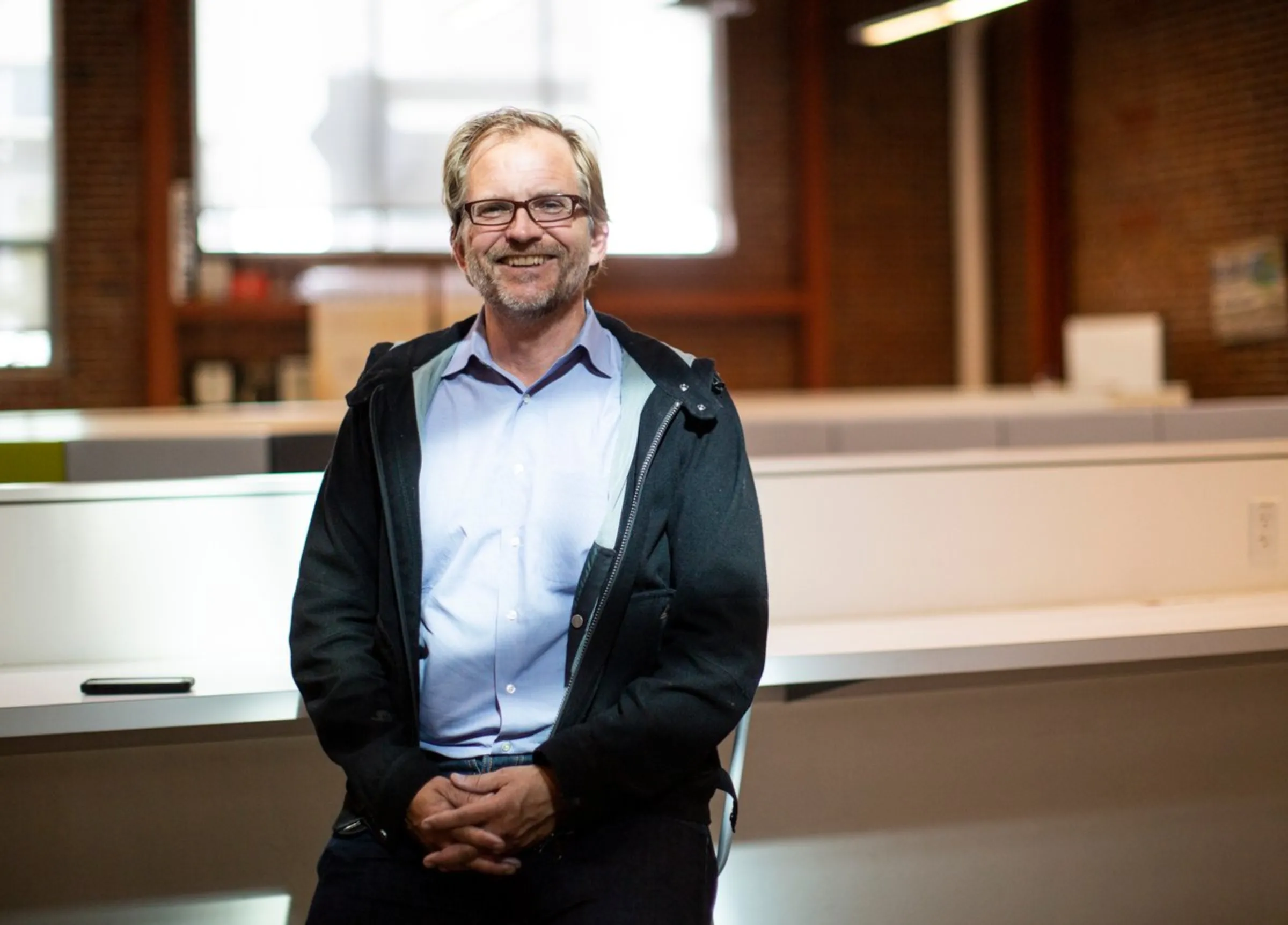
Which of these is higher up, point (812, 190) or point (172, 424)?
point (812, 190)

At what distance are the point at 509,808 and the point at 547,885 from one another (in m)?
0.12

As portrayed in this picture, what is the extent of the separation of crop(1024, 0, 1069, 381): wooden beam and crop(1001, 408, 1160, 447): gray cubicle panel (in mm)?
5764

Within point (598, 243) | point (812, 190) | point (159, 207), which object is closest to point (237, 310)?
point (159, 207)

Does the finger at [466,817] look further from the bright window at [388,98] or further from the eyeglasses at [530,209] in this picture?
the bright window at [388,98]

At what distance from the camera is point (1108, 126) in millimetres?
9383

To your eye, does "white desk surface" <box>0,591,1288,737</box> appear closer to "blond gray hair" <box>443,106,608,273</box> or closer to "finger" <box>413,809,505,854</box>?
"finger" <box>413,809,505,854</box>

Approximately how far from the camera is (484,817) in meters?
1.57

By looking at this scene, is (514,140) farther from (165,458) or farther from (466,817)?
(165,458)

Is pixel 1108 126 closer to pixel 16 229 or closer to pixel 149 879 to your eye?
pixel 16 229

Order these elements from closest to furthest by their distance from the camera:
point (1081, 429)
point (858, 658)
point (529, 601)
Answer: point (529, 601), point (858, 658), point (1081, 429)

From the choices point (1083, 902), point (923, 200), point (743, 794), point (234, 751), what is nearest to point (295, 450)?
point (234, 751)

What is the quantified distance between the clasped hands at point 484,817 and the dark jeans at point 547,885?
0.15ft

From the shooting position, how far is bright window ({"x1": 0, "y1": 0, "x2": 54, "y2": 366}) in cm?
881

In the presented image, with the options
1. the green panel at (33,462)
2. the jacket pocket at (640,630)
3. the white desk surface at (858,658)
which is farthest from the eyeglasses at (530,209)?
the green panel at (33,462)
